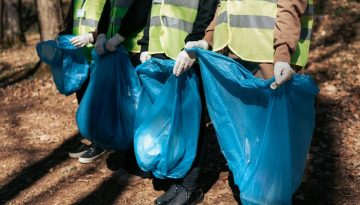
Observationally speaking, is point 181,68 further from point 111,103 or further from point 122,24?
point 111,103

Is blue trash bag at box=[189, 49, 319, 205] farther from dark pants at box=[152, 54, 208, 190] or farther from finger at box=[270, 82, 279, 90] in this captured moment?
dark pants at box=[152, 54, 208, 190]

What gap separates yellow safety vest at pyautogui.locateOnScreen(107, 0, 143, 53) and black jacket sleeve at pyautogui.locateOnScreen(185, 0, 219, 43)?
634 mm

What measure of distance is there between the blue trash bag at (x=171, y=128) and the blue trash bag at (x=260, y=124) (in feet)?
0.67

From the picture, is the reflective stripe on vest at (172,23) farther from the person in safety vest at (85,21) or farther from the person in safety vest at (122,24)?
the person in safety vest at (85,21)

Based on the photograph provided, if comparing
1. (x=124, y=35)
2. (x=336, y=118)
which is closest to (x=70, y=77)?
(x=124, y=35)

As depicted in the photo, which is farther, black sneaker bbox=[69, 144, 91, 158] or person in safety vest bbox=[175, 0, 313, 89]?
black sneaker bbox=[69, 144, 91, 158]

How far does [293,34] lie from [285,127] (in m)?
0.52

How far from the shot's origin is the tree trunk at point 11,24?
29.4 ft

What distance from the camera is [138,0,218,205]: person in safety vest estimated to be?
11.2 feet

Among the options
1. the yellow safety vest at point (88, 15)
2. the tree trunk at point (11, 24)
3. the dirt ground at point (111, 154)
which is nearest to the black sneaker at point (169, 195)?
the dirt ground at point (111, 154)

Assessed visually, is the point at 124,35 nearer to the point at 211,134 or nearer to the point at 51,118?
the point at 211,134

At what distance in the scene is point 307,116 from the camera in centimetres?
301

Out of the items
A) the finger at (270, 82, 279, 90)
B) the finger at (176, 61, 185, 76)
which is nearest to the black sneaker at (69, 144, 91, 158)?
the finger at (176, 61, 185, 76)

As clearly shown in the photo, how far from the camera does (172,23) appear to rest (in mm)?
3453
